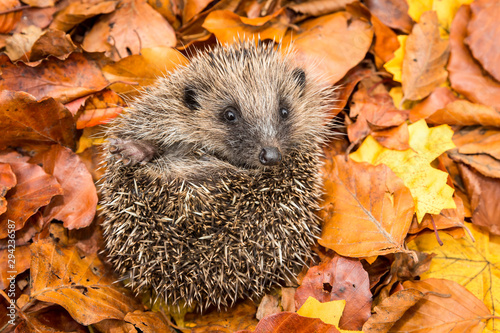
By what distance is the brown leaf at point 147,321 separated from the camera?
2520 millimetres

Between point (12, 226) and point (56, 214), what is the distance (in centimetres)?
25

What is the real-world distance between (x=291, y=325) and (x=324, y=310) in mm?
244

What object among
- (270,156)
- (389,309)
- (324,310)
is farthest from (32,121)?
(389,309)

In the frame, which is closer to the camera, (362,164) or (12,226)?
(12,226)

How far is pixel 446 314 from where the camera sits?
8.36ft

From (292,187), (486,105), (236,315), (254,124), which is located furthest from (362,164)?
(236,315)

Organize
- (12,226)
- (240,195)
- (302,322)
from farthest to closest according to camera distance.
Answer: (12,226) < (240,195) < (302,322)

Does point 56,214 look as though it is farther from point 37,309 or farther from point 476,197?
point 476,197

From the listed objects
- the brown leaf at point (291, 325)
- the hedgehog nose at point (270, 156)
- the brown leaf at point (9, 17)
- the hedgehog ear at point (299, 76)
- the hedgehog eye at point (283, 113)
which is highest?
the brown leaf at point (9, 17)

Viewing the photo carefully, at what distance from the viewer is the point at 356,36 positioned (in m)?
3.34

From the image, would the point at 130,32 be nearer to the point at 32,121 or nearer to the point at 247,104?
the point at 32,121

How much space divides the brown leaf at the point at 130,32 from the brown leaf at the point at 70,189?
3.01 ft

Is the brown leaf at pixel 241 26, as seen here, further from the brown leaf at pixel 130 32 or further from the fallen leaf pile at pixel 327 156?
the brown leaf at pixel 130 32

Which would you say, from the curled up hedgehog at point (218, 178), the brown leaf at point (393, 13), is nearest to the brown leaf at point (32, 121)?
the curled up hedgehog at point (218, 178)
